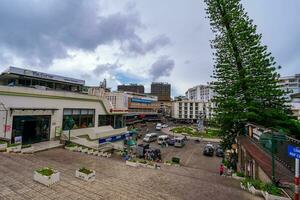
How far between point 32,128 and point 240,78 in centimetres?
2090

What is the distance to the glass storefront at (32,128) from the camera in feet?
56.5

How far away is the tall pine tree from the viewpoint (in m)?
17.2

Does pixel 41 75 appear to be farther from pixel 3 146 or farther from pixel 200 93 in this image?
pixel 200 93

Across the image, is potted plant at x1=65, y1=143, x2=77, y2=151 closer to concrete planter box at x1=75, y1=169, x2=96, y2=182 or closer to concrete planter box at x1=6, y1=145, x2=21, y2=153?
concrete planter box at x1=6, y1=145, x2=21, y2=153

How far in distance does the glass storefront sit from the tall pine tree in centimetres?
1760

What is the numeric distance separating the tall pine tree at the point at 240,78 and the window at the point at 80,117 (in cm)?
1651

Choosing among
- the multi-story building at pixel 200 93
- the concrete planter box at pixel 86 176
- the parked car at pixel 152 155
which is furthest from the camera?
the multi-story building at pixel 200 93

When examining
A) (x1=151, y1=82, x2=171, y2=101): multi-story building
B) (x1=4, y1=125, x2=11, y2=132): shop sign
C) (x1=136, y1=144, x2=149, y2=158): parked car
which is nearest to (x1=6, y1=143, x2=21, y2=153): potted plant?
(x1=4, y1=125, x2=11, y2=132): shop sign

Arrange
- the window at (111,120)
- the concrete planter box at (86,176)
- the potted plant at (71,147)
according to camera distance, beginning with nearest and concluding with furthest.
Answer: the concrete planter box at (86,176), the potted plant at (71,147), the window at (111,120)

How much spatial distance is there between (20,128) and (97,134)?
8736mm

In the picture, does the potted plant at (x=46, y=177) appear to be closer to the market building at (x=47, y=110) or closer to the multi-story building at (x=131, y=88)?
the market building at (x=47, y=110)

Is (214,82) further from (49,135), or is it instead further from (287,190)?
(49,135)

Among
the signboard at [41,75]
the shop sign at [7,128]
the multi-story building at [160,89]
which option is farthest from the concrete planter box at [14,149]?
the multi-story building at [160,89]

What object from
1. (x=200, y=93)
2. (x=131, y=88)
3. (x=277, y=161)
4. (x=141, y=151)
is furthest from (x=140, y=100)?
(x=131, y=88)
